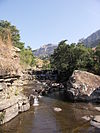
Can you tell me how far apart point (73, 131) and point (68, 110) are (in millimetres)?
6679

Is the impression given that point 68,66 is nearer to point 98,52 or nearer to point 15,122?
point 98,52

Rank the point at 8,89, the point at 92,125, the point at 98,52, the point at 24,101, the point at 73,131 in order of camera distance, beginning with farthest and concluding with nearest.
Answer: the point at 98,52 < the point at 24,101 < the point at 8,89 < the point at 92,125 < the point at 73,131

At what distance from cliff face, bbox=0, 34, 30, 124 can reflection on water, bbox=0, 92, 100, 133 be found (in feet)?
2.40

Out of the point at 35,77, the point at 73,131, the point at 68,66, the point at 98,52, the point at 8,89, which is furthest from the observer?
the point at 35,77

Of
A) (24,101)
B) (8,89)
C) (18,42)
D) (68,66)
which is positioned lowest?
(24,101)

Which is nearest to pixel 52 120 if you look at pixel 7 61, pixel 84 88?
pixel 7 61

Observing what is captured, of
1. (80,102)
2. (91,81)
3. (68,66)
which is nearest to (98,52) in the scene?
(68,66)

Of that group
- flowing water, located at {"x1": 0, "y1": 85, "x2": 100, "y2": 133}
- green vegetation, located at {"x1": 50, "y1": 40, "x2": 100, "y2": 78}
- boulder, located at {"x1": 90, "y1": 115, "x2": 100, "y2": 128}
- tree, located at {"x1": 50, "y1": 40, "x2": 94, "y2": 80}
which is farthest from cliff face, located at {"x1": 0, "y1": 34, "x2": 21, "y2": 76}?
tree, located at {"x1": 50, "y1": 40, "x2": 94, "y2": 80}

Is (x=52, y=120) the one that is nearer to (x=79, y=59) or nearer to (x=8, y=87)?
(x=8, y=87)

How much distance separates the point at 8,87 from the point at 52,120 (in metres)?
5.47

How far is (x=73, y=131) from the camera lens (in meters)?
16.2

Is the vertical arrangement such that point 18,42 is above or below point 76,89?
above

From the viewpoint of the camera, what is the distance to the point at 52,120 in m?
19.2

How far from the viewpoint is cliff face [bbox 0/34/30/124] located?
59.0 ft
